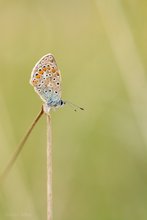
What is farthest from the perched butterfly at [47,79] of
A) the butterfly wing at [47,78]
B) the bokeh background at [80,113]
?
the bokeh background at [80,113]

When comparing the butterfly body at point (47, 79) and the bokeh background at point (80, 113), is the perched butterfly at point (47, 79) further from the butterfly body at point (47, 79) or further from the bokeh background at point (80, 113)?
the bokeh background at point (80, 113)

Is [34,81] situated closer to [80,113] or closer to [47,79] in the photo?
[47,79]

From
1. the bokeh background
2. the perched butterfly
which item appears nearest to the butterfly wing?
the perched butterfly

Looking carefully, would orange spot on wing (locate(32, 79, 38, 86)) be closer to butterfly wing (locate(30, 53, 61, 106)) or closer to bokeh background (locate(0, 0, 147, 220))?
butterfly wing (locate(30, 53, 61, 106))

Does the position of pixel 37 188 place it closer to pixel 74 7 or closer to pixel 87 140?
pixel 87 140

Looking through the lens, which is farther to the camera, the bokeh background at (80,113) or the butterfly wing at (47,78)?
the bokeh background at (80,113)

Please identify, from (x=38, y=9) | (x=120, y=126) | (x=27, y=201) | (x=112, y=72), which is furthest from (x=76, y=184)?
(x=38, y=9)
